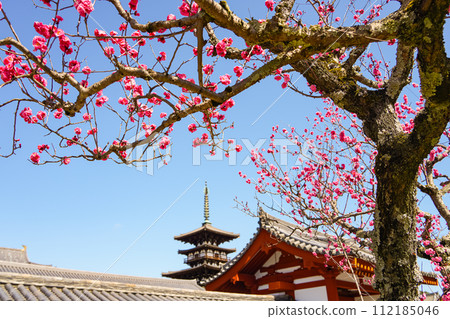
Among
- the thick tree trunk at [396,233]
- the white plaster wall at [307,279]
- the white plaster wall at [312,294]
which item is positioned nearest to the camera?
the thick tree trunk at [396,233]

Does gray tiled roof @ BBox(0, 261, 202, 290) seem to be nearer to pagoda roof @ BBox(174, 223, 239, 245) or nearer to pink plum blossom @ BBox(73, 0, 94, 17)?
pagoda roof @ BBox(174, 223, 239, 245)

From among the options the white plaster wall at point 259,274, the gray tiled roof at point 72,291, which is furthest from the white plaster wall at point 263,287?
the gray tiled roof at point 72,291

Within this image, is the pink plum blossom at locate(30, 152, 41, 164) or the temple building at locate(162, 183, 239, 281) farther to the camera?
the temple building at locate(162, 183, 239, 281)

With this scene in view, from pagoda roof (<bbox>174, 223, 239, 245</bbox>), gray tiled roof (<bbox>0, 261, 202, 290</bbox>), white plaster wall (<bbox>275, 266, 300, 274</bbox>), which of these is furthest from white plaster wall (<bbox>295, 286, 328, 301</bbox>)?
pagoda roof (<bbox>174, 223, 239, 245</bbox>)

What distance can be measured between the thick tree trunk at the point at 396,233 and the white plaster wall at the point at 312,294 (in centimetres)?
561

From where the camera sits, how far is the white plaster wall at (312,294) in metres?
8.09

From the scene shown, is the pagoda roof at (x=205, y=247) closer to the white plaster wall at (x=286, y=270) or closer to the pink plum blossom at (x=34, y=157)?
the white plaster wall at (x=286, y=270)

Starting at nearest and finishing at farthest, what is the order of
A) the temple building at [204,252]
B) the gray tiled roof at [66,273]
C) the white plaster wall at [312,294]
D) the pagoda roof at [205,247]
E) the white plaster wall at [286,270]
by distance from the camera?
the white plaster wall at [312,294]
the white plaster wall at [286,270]
the gray tiled roof at [66,273]
the temple building at [204,252]
the pagoda roof at [205,247]

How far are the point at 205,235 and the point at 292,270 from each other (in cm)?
2315

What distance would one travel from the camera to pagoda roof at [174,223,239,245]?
1224 inches

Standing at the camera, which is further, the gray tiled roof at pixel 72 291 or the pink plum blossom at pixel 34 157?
the gray tiled roof at pixel 72 291

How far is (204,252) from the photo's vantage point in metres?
30.8

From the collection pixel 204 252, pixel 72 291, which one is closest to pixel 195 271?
pixel 204 252

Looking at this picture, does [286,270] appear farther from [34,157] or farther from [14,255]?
[14,255]
